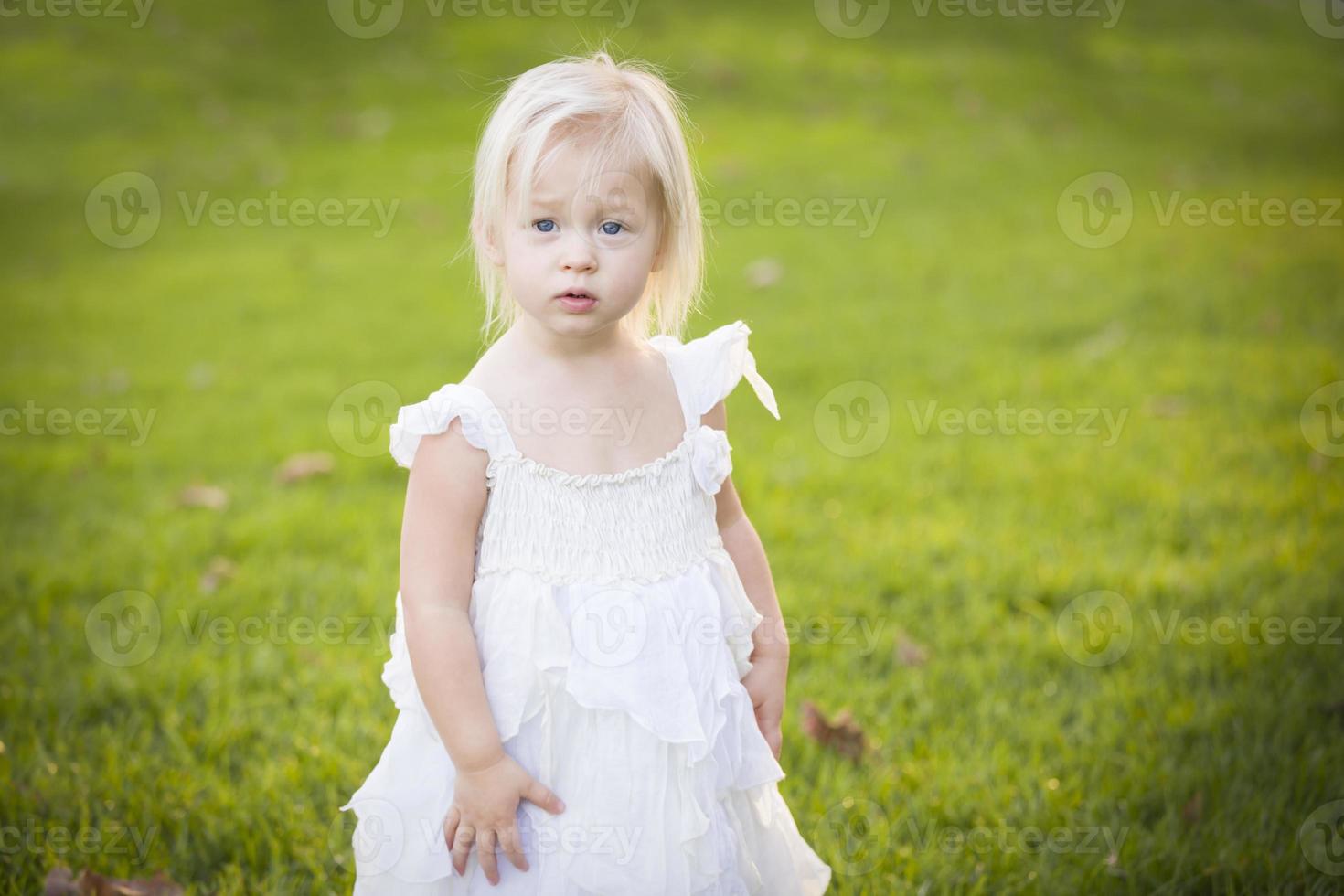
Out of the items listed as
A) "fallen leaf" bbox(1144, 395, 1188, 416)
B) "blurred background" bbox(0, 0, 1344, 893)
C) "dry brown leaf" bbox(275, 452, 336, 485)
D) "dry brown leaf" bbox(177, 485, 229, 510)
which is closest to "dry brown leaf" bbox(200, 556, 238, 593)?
"blurred background" bbox(0, 0, 1344, 893)

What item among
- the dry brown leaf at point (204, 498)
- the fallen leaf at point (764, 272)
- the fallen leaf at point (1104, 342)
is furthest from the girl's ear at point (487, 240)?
the fallen leaf at point (764, 272)

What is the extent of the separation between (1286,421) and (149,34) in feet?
35.5

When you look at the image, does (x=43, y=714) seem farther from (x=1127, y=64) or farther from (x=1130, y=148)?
(x=1127, y=64)

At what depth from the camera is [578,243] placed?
1.81m

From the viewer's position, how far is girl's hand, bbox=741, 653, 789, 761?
7.08ft

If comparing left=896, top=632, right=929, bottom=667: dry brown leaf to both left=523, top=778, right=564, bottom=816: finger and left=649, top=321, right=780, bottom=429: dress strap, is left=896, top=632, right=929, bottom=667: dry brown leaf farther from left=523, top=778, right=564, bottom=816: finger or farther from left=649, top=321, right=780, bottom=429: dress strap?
left=523, top=778, right=564, bottom=816: finger

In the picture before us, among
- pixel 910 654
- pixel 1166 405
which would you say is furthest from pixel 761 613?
pixel 1166 405

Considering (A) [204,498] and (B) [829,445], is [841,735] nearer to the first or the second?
(B) [829,445]

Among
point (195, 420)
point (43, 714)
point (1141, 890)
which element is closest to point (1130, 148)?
point (195, 420)

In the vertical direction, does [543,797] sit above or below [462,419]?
below

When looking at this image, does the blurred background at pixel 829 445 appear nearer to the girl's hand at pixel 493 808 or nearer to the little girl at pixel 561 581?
the little girl at pixel 561 581

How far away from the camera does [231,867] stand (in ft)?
Result: 8.18

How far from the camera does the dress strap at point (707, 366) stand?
6.73 feet

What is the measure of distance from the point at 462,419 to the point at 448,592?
0.89 ft
